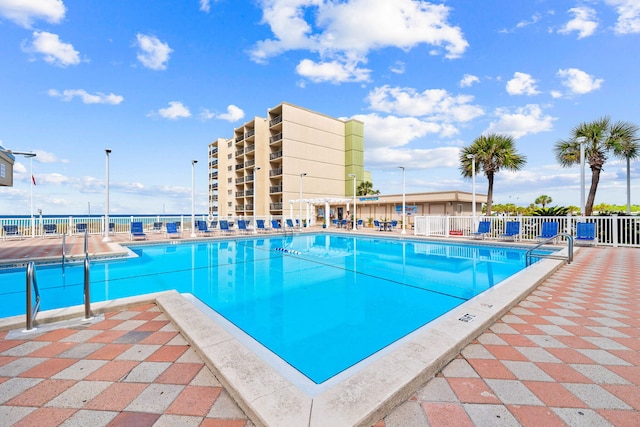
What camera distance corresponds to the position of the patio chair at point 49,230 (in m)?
14.8

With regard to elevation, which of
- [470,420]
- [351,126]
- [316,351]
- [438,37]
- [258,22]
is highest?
[351,126]

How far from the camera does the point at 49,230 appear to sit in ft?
49.0

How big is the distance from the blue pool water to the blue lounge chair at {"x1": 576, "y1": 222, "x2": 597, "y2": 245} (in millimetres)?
2754

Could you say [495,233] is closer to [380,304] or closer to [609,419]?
[380,304]

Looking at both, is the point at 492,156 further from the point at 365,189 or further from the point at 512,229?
the point at 365,189

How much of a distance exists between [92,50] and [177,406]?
14.8 m

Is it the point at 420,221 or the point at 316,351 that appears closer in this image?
the point at 316,351

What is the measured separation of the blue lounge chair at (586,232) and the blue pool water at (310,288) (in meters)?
2.75

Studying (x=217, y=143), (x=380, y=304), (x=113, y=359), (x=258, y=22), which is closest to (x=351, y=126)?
(x=217, y=143)

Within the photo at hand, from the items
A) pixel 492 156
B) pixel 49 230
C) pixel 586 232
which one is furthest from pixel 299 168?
pixel 586 232

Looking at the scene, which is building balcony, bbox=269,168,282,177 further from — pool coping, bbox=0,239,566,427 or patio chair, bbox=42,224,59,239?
pool coping, bbox=0,239,566,427

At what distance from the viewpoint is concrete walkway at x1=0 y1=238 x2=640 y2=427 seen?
1823 mm

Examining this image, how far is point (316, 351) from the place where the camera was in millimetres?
3615

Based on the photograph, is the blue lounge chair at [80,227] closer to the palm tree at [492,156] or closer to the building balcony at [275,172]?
the building balcony at [275,172]
